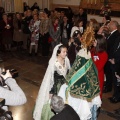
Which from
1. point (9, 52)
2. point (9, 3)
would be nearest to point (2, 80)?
point (9, 52)

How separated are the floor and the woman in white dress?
1260 mm

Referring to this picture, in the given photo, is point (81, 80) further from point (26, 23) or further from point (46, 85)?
point (26, 23)

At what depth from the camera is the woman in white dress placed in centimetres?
312

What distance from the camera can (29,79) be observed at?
6.39 m

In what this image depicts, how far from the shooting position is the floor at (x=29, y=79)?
4.57 meters

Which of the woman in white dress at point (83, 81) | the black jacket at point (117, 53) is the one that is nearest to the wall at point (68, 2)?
the black jacket at point (117, 53)

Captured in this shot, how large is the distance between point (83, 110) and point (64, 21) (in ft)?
18.3

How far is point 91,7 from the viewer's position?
12367 mm

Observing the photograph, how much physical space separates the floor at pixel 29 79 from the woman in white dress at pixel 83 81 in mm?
1260

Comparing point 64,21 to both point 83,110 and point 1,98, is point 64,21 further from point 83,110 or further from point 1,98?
point 1,98

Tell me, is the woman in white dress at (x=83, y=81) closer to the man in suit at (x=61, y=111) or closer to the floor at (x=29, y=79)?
the man in suit at (x=61, y=111)

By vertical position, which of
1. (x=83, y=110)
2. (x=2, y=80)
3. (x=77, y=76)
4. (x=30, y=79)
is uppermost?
(x=2, y=80)

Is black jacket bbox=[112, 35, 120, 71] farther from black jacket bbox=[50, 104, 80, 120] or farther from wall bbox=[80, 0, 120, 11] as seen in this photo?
wall bbox=[80, 0, 120, 11]

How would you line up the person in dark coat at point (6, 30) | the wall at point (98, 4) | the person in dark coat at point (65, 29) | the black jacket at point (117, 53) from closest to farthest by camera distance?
the black jacket at point (117, 53) → the person in dark coat at point (65, 29) → the person in dark coat at point (6, 30) → the wall at point (98, 4)
